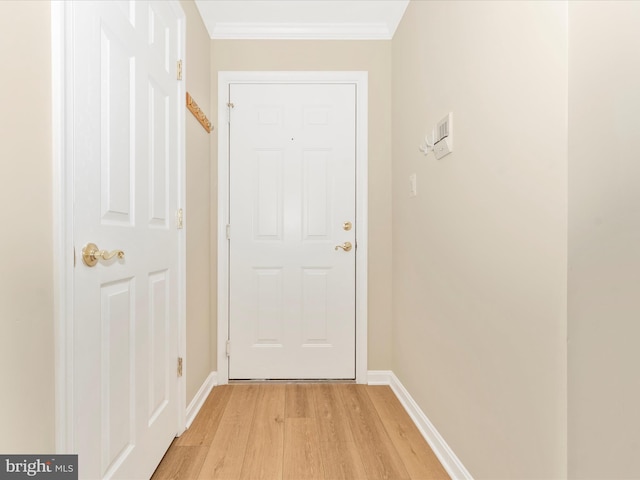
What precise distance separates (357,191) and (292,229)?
0.55m

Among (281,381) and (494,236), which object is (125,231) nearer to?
(494,236)

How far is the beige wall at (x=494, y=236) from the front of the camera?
0.87 metres

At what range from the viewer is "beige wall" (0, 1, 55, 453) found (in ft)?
2.43

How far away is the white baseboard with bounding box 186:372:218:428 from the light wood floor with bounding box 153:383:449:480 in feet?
0.11

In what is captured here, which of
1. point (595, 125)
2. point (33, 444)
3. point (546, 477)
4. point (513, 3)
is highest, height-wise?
point (513, 3)

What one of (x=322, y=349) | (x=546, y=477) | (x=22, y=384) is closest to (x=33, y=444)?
(x=22, y=384)

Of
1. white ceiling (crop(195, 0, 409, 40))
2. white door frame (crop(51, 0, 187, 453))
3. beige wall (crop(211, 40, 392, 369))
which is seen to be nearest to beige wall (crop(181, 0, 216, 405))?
white ceiling (crop(195, 0, 409, 40))

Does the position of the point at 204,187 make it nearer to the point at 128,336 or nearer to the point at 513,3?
the point at 128,336

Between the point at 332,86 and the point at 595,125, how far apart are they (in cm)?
192

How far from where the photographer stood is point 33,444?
0.81 meters

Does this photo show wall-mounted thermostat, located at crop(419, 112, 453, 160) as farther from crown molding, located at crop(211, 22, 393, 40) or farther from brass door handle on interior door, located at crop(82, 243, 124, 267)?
brass door handle on interior door, located at crop(82, 243, 124, 267)

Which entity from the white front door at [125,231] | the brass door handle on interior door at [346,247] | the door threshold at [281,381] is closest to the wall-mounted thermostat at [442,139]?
the brass door handle on interior door at [346,247]

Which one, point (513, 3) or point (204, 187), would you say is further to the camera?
point (204, 187)

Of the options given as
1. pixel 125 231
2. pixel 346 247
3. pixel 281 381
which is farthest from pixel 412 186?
pixel 281 381
